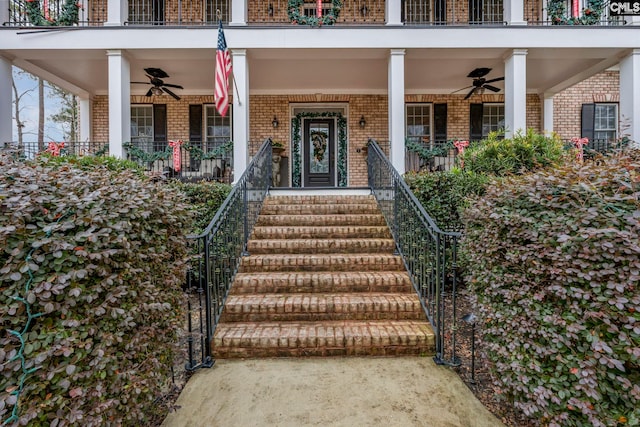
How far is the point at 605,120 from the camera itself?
9672mm

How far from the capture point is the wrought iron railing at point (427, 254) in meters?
2.94

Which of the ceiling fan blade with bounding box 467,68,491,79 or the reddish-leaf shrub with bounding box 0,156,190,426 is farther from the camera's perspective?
→ the ceiling fan blade with bounding box 467,68,491,79

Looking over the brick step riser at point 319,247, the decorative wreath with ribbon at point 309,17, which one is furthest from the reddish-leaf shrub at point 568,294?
the decorative wreath with ribbon at point 309,17

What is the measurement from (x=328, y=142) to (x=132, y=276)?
8377mm

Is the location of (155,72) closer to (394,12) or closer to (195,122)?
(195,122)

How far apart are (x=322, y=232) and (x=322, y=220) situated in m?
0.38

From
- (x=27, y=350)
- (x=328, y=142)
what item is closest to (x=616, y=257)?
(x=27, y=350)

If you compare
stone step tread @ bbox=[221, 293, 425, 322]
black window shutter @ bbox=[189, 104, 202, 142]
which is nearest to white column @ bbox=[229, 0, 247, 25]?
black window shutter @ bbox=[189, 104, 202, 142]

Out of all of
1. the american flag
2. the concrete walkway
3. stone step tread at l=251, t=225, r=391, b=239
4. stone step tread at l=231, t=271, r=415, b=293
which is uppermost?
the american flag

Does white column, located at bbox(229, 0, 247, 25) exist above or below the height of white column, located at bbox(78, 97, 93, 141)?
above

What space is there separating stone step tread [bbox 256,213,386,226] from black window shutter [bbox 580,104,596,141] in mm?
8621

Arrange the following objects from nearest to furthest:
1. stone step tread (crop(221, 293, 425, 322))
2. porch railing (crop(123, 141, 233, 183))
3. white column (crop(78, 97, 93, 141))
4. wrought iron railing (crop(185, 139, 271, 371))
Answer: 1. wrought iron railing (crop(185, 139, 271, 371))
2. stone step tread (crop(221, 293, 425, 322))
3. porch railing (crop(123, 141, 233, 183))
4. white column (crop(78, 97, 93, 141))

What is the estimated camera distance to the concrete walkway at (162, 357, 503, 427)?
2.21 metres

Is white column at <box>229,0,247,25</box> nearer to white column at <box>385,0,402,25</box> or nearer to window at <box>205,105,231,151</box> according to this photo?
white column at <box>385,0,402,25</box>
